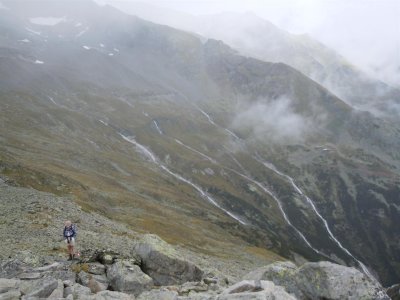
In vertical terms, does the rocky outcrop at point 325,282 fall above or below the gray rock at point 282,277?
above

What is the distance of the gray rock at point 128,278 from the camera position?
28.1 metres

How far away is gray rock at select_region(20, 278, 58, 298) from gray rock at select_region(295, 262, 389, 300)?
14.0 meters

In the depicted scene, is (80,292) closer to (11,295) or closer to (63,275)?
(11,295)

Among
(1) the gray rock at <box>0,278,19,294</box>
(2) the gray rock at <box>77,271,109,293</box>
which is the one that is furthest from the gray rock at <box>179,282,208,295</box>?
(1) the gray rock at <box>0,278,19,294</box>

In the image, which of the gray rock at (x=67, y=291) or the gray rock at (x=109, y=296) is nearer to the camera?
the gray rock at (x=109, y=296)

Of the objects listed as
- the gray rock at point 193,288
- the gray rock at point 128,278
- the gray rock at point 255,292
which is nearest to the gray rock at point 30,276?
the gray rock at point 128,278

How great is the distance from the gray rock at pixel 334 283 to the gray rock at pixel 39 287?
14049mm

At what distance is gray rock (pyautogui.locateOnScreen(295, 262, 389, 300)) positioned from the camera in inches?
960

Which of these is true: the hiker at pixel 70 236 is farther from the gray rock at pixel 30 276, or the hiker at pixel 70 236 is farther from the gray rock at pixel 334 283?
the gray rock at pixel 334 283

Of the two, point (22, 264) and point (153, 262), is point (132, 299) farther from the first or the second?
point (22, 264)

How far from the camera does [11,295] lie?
22.3 meters

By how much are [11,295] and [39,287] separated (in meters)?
1.43

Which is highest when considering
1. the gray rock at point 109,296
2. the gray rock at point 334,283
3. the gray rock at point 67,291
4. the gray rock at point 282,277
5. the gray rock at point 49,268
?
the gray rock at point 334,283

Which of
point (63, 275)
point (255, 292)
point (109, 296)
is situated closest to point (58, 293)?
point (109, 296)
